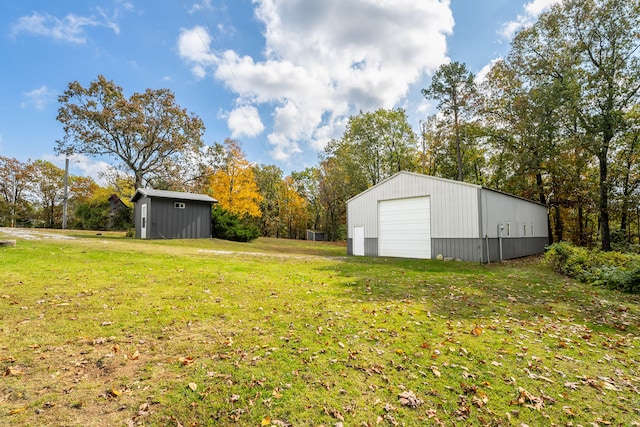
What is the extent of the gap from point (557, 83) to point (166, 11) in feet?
75.7

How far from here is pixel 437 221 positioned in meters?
14.1

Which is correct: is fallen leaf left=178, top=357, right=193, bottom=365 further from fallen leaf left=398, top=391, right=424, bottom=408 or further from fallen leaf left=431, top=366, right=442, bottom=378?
fallen leaf left=431, top=366, right=442, bottom=378

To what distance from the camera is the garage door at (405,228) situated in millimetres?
14586

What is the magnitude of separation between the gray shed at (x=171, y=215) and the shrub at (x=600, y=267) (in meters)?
20.7

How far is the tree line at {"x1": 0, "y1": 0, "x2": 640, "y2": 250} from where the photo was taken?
18.6 meters

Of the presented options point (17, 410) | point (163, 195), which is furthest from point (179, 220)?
point (17, 410)

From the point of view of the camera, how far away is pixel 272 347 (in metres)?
3.66

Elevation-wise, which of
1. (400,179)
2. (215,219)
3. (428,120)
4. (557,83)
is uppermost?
(428,120)

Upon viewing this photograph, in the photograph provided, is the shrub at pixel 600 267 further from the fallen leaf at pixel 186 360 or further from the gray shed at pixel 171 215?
the gray shed at pixel 171 215

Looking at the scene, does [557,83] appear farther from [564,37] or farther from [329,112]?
[329,112]

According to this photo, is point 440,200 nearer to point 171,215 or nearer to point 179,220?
point 179,220

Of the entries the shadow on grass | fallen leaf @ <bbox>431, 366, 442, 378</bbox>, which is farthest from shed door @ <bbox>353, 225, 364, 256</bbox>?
fallen leaf @ <bbox>431, 366, 442, 378</bbox>

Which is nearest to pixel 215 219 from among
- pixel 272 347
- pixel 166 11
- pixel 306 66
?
pixel 306 66

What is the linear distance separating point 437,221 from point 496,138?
15193 mm
